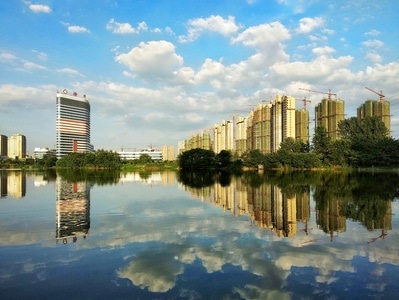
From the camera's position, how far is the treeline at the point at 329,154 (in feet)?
189

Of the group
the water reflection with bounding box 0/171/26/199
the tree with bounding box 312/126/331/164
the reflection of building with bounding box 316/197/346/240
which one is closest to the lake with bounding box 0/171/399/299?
the reflection of building with bounding box 316/197/346/240

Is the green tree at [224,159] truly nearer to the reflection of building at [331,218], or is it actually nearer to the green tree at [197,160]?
the green tree at [197,160]

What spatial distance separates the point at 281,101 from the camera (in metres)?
90.3

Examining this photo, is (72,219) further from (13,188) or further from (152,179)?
(152,179)

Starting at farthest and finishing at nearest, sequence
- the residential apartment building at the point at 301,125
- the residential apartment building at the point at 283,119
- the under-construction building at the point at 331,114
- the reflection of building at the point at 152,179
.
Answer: the residential apartment building at the point at 301,125
the residential apartment building at the point at 283,119
the under-construction building at the point at 331,114
the reflection of building at the point at 152,179

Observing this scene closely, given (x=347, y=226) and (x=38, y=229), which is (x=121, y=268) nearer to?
(x=38, y=229)

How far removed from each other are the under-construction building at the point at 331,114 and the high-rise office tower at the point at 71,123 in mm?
106638

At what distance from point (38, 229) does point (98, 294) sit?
662 cm

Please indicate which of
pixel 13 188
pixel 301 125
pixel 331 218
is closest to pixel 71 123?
pixel 301 125

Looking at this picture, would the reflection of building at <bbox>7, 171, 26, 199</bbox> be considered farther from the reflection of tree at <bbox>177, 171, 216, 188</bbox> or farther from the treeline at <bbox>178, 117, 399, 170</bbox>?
the treeline at <bbox>178, 117, 399, 170</bbox>

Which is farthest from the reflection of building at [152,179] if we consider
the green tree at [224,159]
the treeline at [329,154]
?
the green tree at [224,159]

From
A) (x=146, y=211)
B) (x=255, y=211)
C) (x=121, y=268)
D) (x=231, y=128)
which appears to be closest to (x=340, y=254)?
(x=121, y=268)

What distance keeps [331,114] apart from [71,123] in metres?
111

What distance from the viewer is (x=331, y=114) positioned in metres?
89.7
